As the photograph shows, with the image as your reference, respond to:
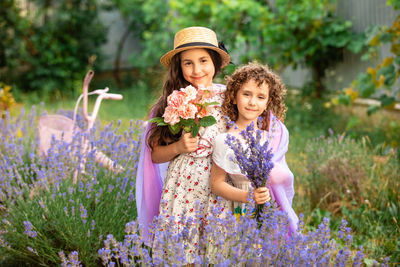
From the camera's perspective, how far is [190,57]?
2182mm

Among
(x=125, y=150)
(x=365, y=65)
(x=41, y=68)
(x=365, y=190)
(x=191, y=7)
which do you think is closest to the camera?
(x=125, y=150)

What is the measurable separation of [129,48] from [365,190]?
827 centimetres

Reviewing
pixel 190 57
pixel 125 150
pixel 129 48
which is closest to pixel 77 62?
pixel 129 48

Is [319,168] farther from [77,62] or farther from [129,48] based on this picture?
[129,48]

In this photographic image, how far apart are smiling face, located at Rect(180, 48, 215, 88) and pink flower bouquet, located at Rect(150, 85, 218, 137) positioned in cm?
13

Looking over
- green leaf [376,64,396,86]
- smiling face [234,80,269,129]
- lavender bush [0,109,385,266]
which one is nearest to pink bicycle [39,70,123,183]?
lavender bush [0,109,385,266]

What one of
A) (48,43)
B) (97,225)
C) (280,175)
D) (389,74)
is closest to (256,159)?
(280,175)

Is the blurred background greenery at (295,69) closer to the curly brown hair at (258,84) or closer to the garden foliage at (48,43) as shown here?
the garden foliage at (48,43)

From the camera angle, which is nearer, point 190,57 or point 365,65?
point 190,57

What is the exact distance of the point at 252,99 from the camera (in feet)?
6.52

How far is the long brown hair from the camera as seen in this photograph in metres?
2.21

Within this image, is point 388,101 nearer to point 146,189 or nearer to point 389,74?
point 389,74

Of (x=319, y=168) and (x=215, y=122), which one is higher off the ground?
(x=215, y=122)

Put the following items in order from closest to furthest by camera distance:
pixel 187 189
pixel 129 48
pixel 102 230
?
1. pixel 187 189
2. pixel 102 230
3. pixel 129 48
